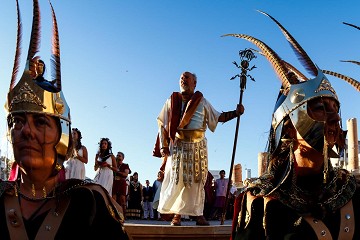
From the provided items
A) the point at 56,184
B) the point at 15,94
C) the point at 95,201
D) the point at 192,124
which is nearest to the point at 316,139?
the point at 95,201

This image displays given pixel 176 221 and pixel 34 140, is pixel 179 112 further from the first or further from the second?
pixel 34 140

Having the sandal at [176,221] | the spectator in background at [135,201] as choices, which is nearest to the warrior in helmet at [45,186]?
the sandal at [176,221]

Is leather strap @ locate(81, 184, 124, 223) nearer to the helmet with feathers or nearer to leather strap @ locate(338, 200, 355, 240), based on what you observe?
the helmet with feathers

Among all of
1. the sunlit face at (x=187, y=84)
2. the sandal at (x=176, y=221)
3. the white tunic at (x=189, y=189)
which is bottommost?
the sandal at (x=176, y=221)

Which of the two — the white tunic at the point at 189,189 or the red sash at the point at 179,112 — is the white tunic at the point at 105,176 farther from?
the red sash at the point at 179,112

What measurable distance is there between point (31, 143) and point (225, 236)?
384 cm

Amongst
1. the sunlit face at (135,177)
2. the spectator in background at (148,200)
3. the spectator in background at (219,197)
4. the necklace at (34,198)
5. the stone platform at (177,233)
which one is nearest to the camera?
the necklace at (34,198)

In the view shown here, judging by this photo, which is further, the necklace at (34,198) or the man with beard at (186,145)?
the man with beard at (186,145)

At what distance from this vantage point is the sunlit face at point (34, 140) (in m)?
2.64

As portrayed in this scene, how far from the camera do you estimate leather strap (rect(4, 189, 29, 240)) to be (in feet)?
8.65

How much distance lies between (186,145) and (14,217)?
13.7 feet

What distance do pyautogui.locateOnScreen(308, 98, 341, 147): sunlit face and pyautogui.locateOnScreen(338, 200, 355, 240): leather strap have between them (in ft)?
1.15

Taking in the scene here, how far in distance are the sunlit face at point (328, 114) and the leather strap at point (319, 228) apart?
41 cm

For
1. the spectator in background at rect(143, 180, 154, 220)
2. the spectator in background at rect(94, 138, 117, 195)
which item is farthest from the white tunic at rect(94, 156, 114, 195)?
the spectator in background at rect(143, 180, 154, 220)
